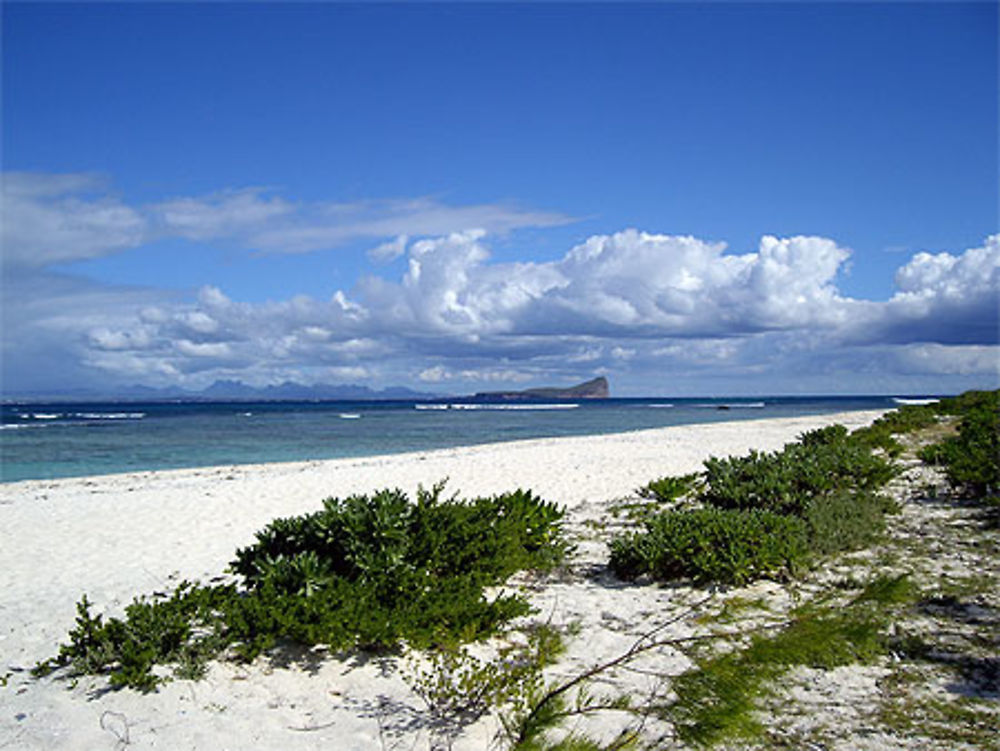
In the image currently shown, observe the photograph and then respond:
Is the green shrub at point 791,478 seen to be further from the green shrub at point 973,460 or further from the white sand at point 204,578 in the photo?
the white sand at point 204,578

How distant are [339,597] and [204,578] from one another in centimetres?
399

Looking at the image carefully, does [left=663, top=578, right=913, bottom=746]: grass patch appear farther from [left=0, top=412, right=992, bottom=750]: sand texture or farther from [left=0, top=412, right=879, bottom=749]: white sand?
[left=0, top=412, right=879, bottom=749]: white sand

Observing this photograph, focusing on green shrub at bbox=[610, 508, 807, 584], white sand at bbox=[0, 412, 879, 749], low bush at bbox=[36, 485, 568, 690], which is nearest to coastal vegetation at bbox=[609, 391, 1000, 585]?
green shrub at bbox=[610, 508, 807, 584]

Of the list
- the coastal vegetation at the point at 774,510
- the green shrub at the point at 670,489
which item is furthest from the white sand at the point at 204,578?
the green shrub at the point at 670,489

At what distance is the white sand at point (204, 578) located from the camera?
4.17m

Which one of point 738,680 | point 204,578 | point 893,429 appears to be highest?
point 738,680

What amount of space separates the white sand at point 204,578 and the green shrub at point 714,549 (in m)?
0.31

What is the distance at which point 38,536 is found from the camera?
36.8 ft

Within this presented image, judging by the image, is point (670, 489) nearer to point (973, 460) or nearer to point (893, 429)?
point (973, 460)

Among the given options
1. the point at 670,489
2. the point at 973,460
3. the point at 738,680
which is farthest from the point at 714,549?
the point at 973,460

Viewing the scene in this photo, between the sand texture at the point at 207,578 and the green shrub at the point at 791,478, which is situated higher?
the green shrub at the point at 791,478

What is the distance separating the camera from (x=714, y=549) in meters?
6.84

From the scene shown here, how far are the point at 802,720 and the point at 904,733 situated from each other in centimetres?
52

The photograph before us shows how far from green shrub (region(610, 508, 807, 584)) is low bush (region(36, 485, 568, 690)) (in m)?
1.14
